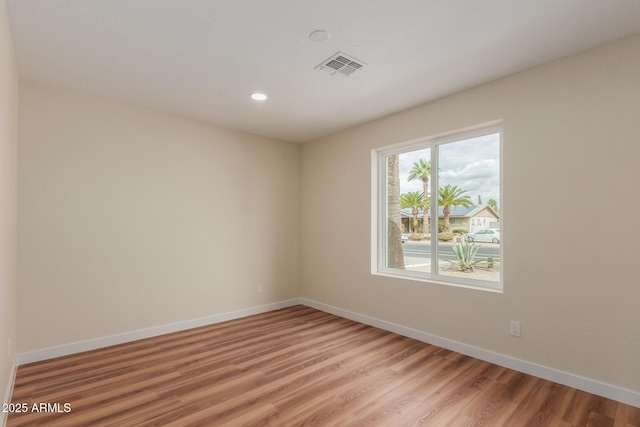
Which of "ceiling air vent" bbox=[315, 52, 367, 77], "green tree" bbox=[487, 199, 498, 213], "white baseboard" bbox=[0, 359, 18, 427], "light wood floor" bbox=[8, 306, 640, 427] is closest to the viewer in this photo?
"white baseboard" bbox=[0, 359, 18, 427]

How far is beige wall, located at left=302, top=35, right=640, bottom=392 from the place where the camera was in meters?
2.26

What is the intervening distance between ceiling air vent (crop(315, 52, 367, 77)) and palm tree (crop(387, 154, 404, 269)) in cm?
155

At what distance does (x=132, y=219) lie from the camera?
3.50m

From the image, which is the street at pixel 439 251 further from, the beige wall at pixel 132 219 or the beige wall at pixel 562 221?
the beige wall at pixel 132 219

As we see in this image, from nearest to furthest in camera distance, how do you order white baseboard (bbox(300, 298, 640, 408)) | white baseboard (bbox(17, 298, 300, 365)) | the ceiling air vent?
1. white baseboard (bbox(300, 298, 640, 408))
2. the ceiling air vent
3. white baseboard (bbox(17, 298, 300, 365))

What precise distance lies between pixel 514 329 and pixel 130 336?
12.5ft

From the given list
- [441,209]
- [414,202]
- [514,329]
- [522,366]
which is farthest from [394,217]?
[522,366]

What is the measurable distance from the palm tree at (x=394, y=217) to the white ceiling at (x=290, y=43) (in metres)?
0.91

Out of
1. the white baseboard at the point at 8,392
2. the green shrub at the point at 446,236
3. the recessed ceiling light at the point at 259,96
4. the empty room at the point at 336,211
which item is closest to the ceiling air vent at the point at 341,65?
the empty room at the point at 336,211

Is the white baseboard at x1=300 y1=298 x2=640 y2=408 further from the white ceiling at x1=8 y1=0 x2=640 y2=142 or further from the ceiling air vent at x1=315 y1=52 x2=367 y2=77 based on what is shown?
the ceiling air vent at x1=315 y1=52 x2=367 y2=77

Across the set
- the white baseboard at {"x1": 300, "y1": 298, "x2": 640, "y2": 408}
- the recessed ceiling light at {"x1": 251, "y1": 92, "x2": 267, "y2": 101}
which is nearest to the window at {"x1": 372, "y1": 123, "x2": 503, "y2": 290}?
the white baseboard at {"x1": 300, "y1": 298, "x2": 640, "y2": 408}

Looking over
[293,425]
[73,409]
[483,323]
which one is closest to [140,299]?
[73,409]

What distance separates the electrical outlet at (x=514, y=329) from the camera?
2.74 metres

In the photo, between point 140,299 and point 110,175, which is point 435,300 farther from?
point 110,175
